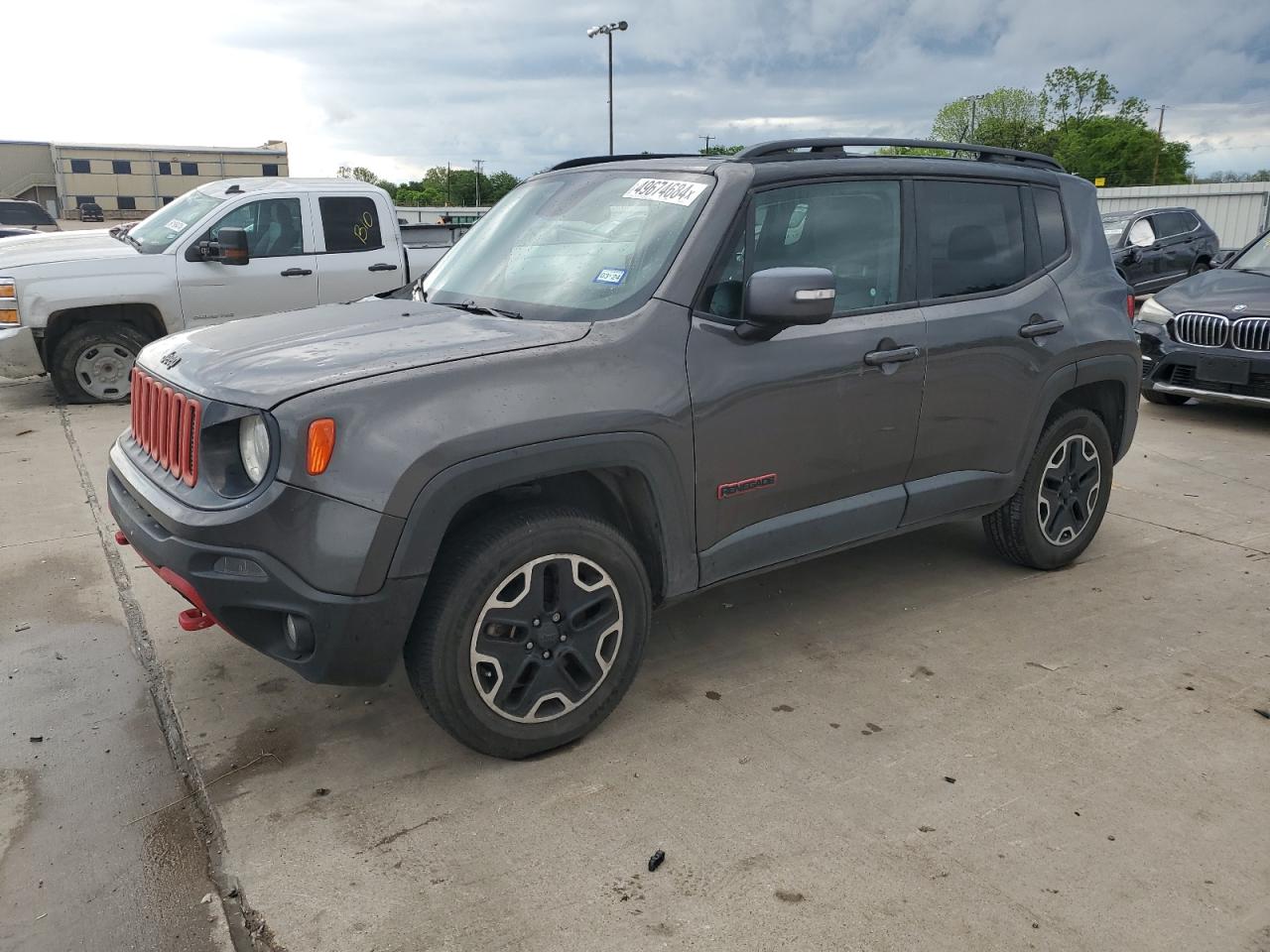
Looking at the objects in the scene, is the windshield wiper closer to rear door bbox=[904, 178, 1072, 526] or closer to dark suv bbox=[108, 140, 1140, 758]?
dark suv bbox=[108, 140, 1140, 758]

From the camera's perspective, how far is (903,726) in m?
3.48

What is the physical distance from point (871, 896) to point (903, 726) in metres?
0.94

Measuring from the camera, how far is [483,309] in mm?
3697

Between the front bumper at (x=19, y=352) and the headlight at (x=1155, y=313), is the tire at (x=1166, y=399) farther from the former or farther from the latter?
the front bumper at (x=19, y=352)

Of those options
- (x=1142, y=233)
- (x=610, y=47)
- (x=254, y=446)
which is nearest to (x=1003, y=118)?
(x=610, y=47)

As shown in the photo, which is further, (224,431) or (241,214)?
(241,214)

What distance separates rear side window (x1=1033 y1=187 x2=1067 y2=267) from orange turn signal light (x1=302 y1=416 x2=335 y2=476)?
3.33 m

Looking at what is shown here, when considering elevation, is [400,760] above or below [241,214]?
below

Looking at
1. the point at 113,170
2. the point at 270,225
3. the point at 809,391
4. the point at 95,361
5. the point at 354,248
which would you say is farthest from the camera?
the point at 113,170

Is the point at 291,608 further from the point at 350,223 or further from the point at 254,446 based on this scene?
the point at 350,223

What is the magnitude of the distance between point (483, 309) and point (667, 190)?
31.1 inches

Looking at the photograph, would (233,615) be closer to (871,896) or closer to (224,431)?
(224,431)

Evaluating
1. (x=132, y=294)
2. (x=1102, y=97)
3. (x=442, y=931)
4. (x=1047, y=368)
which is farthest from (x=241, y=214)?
(x=1102, y=97)

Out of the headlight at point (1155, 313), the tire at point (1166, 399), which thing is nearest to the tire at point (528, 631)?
the headlight at point (1155, 313)
